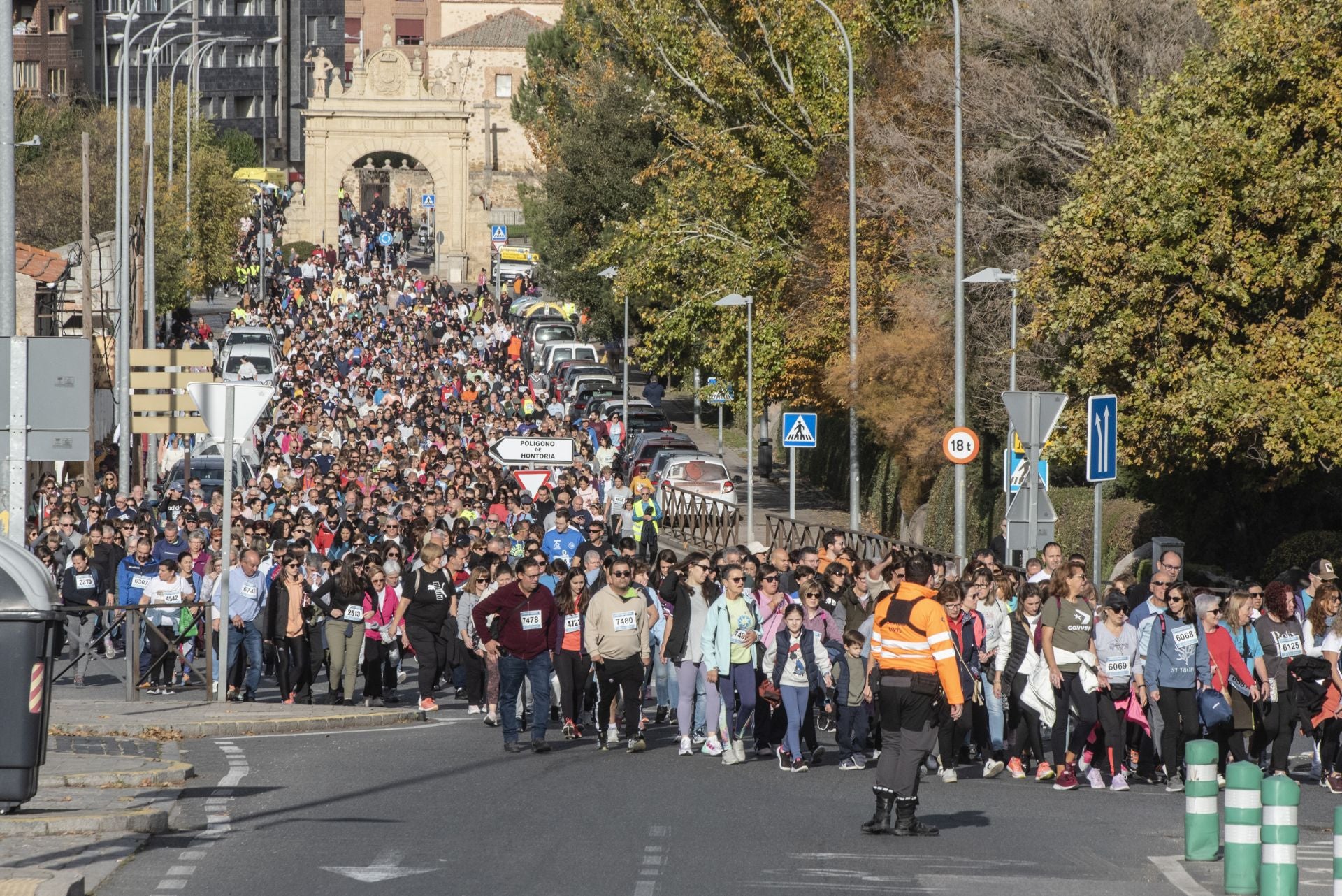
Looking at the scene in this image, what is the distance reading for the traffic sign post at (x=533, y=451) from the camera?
33.0 metres

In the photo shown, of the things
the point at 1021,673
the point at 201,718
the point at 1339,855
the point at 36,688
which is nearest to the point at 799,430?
the point at 201,718

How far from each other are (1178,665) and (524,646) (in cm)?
516

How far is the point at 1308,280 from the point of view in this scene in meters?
24.7

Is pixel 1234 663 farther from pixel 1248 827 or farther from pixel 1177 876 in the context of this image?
pixel 1248 827

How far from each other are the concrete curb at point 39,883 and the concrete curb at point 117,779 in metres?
3.36

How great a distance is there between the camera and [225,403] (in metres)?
19.0

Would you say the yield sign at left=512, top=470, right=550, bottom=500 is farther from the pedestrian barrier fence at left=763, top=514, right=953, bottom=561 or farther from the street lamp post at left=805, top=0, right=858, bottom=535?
the street lamp post at left=805, top=0, right=858, bottom=535

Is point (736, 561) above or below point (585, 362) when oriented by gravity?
below

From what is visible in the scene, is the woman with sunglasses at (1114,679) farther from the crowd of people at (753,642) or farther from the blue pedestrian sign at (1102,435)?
the blue pedestrian sign at (1102,435)

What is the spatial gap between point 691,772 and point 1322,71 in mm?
13633

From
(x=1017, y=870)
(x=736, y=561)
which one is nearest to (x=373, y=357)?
(x=736, y=561)

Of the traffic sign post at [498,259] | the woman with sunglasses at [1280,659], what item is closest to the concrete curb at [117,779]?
the woman with sunglasses at [1280,659]

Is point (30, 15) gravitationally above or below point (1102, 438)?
above

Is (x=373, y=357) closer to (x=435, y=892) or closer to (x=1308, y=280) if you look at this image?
(x=1308, y=280)
